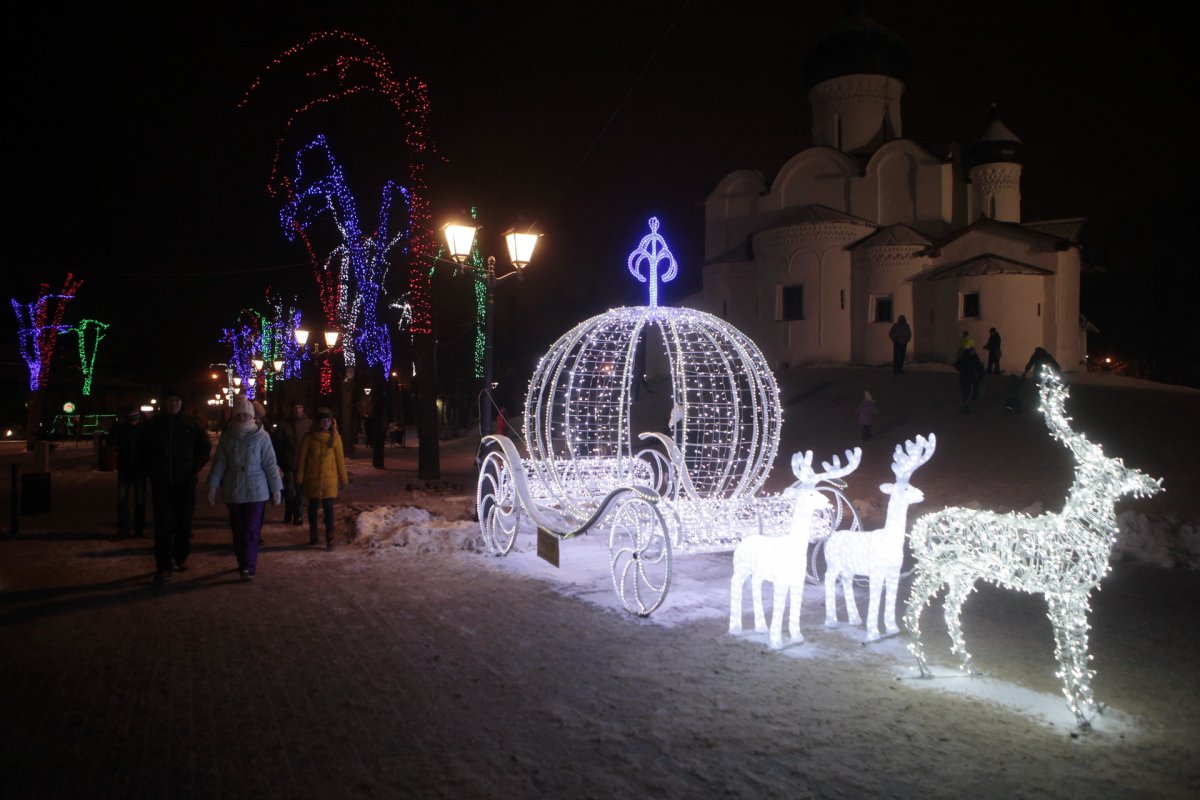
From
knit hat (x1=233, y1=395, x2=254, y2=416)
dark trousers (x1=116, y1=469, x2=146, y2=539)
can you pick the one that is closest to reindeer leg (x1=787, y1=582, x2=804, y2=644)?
knit hat (x1=233, y1=395, x2=254, y2=416)

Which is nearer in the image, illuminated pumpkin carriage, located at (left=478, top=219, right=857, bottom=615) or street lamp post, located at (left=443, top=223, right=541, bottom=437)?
illuminated pumpkin carriage, located at (left=478, top=219, right=857, bottom=615)

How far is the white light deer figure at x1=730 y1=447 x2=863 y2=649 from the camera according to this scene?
6.32 metres

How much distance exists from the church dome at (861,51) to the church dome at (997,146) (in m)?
4.37

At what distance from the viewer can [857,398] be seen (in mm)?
24750

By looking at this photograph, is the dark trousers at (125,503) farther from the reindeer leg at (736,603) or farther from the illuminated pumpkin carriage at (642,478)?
the reindeer leg at (736,603)

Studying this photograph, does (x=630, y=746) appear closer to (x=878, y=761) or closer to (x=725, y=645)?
(x=878, y=761)

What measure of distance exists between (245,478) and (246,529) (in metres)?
0.53

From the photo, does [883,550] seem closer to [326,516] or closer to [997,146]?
[326,516]

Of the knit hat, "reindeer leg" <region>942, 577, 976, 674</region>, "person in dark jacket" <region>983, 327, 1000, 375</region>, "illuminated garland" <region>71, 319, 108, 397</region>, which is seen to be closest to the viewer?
"reindeer leg" <region>942, 577, 976, 674</region>

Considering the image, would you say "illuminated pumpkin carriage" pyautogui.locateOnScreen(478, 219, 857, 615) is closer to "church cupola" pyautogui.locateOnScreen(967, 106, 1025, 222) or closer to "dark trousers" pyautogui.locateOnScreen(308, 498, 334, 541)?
"dark trousers" pyautogui.locateOnScreen(308, 498, 334, 541)

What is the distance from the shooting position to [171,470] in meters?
8.62

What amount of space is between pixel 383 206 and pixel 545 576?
14.6m

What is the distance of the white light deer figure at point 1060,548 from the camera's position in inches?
192

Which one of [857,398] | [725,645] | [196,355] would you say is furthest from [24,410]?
[725,645]
